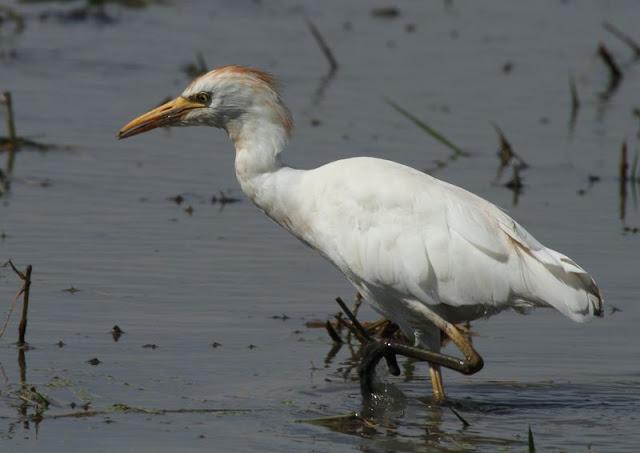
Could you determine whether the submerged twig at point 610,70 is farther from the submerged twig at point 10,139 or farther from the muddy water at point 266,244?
the submerged twig at point 10,139

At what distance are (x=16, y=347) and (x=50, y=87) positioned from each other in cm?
886

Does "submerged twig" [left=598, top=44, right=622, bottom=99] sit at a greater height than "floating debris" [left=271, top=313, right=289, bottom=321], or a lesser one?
lesser

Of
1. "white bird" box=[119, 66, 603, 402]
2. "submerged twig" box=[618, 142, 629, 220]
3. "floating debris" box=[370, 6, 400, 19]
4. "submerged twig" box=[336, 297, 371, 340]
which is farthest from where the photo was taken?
"floating debris" box=[370, 6, 400, 19]

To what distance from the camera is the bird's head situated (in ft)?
33.7

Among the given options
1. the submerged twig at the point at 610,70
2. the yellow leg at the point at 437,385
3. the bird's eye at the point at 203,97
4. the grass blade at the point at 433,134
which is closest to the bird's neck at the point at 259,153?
the bird's eye at the point at 203,97

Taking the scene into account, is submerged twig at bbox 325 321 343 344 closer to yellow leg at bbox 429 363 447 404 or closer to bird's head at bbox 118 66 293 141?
yellow leg at bbox 429 363 447 404

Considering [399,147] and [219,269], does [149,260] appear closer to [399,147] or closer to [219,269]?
[219,269]

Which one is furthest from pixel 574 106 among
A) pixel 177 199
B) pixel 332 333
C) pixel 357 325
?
pixel 357 325

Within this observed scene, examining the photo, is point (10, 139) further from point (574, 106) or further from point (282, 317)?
point (574, 106)

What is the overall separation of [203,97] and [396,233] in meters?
1.64

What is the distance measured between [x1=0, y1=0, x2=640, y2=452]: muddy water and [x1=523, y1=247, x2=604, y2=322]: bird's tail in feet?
2.65

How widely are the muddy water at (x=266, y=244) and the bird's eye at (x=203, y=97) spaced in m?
1.77

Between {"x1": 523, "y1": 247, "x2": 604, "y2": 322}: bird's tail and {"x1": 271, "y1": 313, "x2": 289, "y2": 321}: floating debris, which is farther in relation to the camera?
{"x1": 271, "y1": 313, "x2": 289, "y2": 321}: floating debris

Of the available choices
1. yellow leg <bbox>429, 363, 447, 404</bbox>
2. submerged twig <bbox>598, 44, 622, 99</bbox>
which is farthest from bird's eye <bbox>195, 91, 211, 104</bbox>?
submerged twig <bbox>598, 44, 622, 99</bbox>
